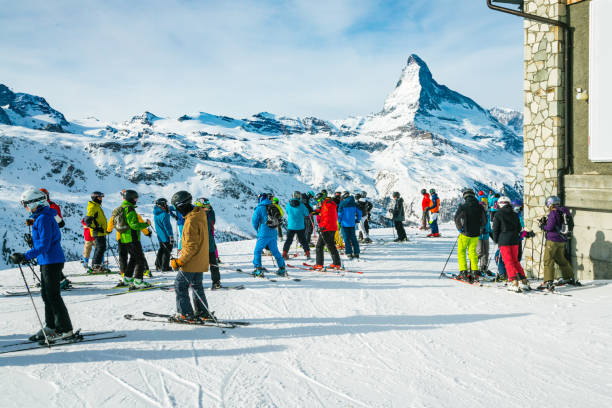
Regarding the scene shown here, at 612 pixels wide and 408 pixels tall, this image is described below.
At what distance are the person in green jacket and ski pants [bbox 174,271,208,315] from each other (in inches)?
106

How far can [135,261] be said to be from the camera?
7.63 meters

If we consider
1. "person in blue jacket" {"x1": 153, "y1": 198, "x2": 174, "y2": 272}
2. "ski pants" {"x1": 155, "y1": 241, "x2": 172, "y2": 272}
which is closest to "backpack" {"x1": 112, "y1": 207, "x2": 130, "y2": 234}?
"person in blue jacket" {"x1": 153, "y1": 198, "x2": 174, "y2": 272}

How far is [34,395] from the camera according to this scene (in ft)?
11.3

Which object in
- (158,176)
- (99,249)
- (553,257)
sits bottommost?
(99,249)

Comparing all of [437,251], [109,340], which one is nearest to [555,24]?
[437,251]

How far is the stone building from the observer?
7008 mm

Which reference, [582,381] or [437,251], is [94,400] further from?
[437,251]

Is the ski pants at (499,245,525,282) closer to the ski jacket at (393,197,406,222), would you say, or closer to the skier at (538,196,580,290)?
the skier at (538,196,580,290)

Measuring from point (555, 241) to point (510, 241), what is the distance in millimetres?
797

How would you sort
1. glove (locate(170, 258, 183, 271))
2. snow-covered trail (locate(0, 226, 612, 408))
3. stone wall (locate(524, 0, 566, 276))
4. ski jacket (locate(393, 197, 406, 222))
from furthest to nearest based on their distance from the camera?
1. ski jacket (locate(393, 197, 406, 222))
2. stone wall (locate(524, 0, 566, 276))
3. glove (locate(170, 258, 183, 271))
4. snow-covered trail (locate(0, 226, 612, 408))

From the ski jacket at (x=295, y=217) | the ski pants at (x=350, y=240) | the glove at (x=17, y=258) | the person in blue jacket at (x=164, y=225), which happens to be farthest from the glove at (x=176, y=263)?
the ski pants at (x=350, y=240)

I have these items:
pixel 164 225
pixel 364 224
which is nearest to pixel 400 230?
pixel 364 224

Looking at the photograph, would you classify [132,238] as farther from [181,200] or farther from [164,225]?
[181,200]

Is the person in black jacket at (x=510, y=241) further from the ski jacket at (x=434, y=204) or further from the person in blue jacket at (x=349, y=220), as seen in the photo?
the ski jacket at (x=434, y=204)
